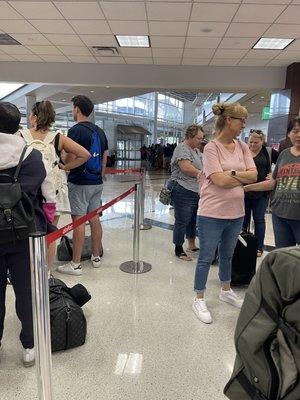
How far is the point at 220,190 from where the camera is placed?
85.4 inches

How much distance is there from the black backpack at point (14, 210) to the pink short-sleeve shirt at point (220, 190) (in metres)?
1.13

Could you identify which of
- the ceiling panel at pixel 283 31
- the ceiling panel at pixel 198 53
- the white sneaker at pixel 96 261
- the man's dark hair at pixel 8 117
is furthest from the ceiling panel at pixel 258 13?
the man's dark hair at pixel 8 117

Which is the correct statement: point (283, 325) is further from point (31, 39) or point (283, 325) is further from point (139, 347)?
point (31, 39)

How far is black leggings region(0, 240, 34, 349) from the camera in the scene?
1.65 metres

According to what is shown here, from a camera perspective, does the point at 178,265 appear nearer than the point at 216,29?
Yes

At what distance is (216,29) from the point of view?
5746mm

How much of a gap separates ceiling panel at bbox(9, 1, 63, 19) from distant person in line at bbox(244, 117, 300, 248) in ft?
14.6

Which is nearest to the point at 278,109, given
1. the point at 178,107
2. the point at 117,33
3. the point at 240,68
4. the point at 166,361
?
the point at 240,68

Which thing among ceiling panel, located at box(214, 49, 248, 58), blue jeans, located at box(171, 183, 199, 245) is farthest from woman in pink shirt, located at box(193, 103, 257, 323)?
ceiling panel, located at box(214, 49, 248, 58)

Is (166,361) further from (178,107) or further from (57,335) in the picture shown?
(178,107)

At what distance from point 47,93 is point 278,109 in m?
7.77

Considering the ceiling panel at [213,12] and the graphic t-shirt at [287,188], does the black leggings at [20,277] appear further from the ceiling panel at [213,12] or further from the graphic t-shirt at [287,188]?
the ceiling panel at [213,12]

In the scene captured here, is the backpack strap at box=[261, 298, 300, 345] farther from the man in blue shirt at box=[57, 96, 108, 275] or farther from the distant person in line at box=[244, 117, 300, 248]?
the man in blue shirt at box=[57, 96, 108, 275]

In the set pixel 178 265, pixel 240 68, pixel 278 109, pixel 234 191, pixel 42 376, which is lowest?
pixel 178 265
